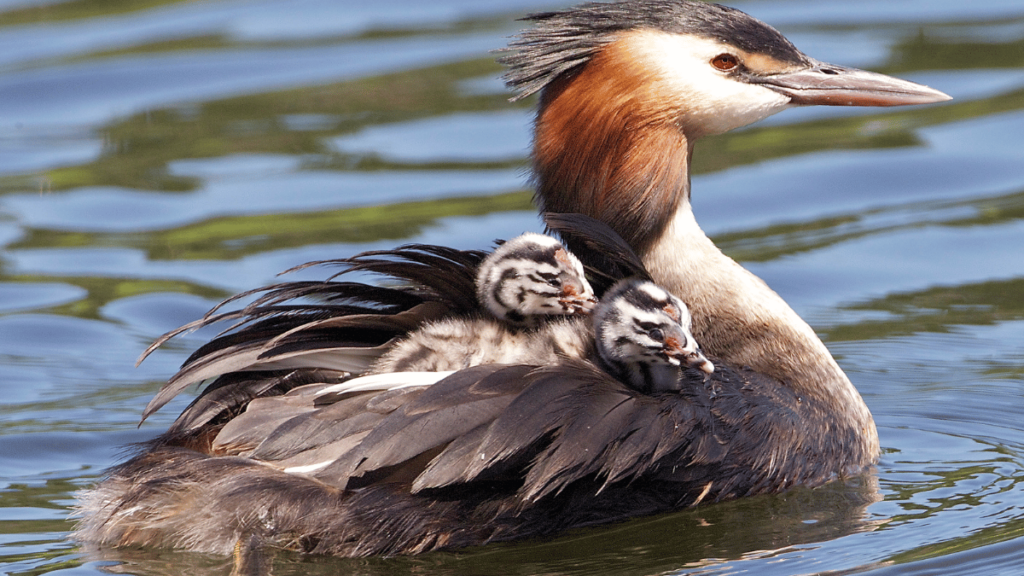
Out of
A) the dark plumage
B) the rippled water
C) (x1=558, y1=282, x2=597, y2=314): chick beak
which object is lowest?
the rippled water

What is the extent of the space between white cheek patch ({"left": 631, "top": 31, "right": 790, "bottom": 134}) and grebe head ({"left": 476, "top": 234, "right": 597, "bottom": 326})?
0.87 m

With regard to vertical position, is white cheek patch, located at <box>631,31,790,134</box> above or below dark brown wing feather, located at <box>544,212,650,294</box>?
above

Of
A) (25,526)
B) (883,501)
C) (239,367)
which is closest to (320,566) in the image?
(239,367)

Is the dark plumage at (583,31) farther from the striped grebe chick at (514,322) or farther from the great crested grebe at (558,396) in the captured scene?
the striped grebe chick at (514,322)

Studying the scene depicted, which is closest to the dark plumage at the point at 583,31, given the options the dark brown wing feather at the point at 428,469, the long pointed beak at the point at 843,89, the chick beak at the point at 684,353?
the long pointed beak at the point at 843,89

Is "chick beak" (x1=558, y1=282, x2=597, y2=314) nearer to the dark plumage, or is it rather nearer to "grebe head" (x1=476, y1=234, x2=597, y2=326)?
"grebe head" (x1=476, y1=234, x2=597, y2=326)

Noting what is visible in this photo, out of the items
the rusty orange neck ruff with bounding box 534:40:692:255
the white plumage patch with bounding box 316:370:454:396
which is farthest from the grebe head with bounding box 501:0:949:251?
the white plumage patch with bounding box 316:370:454:396

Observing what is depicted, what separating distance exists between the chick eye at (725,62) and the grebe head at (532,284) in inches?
42.3

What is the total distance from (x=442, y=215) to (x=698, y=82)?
4.23m

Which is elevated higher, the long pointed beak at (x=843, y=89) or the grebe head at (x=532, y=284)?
the long pointed beak at (x=843, y=89)

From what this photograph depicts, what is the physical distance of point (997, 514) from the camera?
18.1ft

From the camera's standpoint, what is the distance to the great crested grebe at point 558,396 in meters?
4.99

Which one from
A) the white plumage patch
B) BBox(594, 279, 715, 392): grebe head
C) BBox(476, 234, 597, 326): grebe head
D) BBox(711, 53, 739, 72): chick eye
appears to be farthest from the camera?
BBox(711, 53, 739, 72): chick eye

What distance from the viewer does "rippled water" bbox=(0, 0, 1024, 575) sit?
5.49 meters
